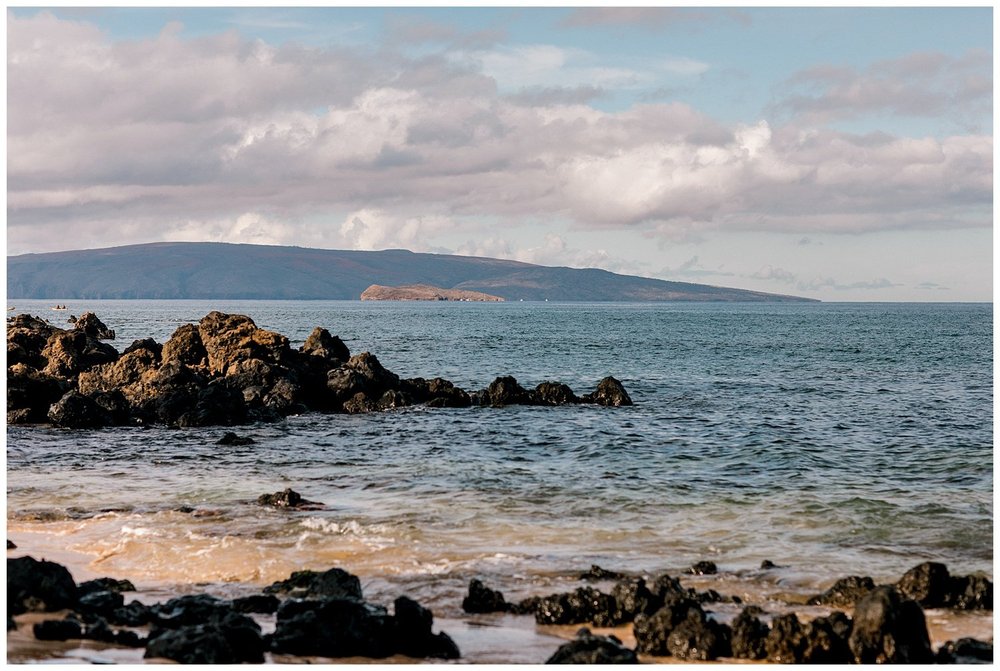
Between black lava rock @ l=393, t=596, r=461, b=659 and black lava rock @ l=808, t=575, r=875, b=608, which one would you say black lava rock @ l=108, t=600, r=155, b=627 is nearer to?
black lava rock @ l=393, t=596, r=461, b=659

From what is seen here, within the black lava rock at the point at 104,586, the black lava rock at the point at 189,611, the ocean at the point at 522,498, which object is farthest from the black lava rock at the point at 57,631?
the ocean at the point at 522,498

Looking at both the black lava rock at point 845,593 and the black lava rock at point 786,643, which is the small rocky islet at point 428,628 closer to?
the black lava rock at point 786,643

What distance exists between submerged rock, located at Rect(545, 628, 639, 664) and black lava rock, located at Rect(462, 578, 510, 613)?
2.76 meters

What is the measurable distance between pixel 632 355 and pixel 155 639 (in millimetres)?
74184

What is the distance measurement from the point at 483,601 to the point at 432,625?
1491 millimetres

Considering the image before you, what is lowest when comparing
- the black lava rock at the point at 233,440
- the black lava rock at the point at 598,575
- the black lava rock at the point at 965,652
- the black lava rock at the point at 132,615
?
the black lava rock at the point at 233,440

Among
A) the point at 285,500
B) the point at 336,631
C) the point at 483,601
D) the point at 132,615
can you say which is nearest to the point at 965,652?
the point at 483,601

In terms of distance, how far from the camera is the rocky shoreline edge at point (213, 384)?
127 ft

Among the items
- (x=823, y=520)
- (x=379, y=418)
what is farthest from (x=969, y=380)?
(x=823, y=520)

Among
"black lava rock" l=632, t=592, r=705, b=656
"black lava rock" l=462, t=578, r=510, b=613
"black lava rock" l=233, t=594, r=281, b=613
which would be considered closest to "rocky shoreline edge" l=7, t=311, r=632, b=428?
"black lava rock" l=233, t=594, r=281, b=613

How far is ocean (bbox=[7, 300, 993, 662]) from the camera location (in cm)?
1816

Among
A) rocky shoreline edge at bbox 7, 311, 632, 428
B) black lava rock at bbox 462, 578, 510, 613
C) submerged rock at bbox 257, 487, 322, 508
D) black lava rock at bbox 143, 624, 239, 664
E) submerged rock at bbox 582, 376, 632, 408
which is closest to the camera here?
black lava rock at bbox 143, 624, 239, 664

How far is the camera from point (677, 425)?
3959cm

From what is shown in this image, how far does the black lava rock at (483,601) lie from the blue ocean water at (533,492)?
724 mm
